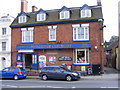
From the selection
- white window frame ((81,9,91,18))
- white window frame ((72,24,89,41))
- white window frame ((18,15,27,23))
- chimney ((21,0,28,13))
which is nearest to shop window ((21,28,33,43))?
white window frame ((18,15,27,23))

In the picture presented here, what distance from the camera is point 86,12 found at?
21688 mm

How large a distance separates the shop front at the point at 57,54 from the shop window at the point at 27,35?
3.43 feet

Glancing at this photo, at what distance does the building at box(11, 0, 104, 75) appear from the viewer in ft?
68.7

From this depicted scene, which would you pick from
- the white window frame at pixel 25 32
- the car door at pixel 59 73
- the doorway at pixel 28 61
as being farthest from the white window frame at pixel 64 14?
the car door at pixel 59 73

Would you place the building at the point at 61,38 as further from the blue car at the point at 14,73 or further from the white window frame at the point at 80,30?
the blue car at the point at 14,73

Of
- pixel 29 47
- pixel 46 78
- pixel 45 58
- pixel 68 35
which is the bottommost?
pixel 46 78

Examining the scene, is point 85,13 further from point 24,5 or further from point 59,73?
point 24,5

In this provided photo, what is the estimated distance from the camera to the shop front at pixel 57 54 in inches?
836

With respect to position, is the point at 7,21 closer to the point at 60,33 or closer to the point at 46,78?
the point at 60,33

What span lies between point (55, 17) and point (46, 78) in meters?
9.84

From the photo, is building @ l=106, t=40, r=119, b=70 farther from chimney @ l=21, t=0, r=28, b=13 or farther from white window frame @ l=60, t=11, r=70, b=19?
chimney @ l=21, t=0, r=28, b=13

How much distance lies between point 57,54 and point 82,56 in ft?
11.4

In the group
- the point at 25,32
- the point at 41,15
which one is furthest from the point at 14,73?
the point at 41,15

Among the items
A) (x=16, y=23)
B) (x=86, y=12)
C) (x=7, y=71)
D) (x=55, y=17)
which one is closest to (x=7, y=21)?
(x=16, y=23)
